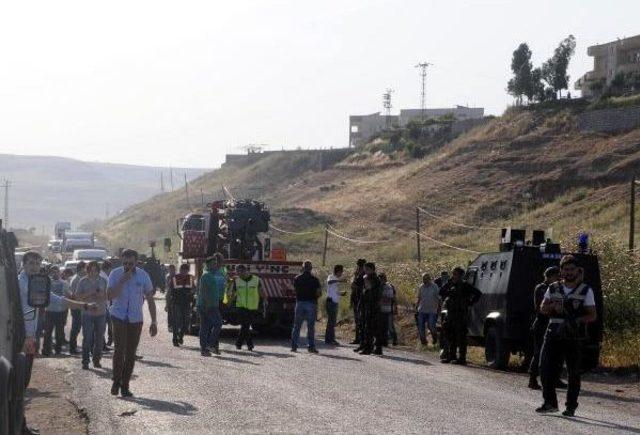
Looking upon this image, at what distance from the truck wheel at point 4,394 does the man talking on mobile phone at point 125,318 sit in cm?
694

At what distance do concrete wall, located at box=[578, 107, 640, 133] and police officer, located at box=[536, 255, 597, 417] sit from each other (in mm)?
74255

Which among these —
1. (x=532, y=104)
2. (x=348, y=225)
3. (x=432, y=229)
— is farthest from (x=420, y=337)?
(x=532, y=104)

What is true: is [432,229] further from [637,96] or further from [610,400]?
[610,400]

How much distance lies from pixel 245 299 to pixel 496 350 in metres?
5.97

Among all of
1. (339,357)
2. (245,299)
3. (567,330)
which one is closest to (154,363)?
(339,357)

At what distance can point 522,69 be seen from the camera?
106 metres

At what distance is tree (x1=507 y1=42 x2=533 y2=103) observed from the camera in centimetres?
10631

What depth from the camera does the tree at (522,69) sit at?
106 m

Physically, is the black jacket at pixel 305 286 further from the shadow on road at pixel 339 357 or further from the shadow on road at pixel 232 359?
the shadow on road at pixel 232 359

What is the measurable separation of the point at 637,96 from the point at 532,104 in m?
15.0

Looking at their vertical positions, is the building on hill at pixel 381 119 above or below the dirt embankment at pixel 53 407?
above

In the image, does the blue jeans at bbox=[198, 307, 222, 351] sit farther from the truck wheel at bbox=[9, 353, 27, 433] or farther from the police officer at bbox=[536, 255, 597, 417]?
the truck wheel at bbox=[9, 353, 27, 433]

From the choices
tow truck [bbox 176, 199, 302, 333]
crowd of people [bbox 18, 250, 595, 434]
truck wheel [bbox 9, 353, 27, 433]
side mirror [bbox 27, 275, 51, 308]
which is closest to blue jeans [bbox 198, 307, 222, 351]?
crowd of people [bbox 18, 250, 595, 434]

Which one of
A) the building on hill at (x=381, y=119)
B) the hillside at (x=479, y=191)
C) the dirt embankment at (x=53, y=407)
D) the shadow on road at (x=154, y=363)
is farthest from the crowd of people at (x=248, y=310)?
the building on hill at (x=381, y=119)
